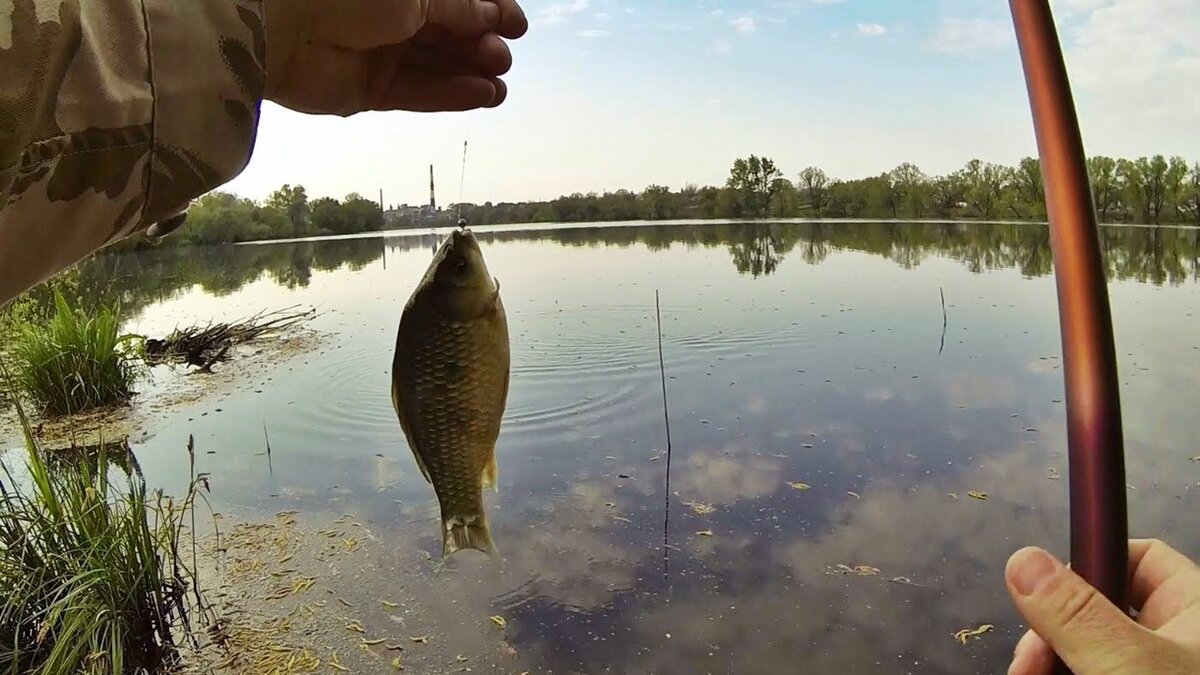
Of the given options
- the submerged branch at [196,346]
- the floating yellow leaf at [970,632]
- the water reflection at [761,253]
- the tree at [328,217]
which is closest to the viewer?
the tree at [328,217]

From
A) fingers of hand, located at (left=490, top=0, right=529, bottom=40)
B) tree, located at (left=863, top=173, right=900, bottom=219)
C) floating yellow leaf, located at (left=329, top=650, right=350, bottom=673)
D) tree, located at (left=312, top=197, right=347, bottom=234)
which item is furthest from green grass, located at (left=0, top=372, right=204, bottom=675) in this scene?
tree, located at (left=863, top=173, right=900, bottom=219)

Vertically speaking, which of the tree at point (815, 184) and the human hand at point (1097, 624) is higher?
the tree at point (815, 184)

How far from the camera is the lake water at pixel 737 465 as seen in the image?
21.1 ft

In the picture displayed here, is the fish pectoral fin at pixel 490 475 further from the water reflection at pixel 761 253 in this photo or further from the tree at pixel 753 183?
the tree at pixel 753 183

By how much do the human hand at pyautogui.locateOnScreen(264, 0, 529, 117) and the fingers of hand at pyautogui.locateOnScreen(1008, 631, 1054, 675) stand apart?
1.20 metres

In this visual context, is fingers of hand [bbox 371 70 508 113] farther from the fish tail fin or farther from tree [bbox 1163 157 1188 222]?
tree [bbox 1163 157 1188 222]

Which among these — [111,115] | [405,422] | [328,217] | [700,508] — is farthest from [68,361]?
[111,115]

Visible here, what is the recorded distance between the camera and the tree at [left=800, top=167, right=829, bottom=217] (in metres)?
66.2

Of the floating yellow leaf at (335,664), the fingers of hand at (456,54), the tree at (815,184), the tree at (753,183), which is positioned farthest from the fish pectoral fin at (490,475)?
the tree at (815,184)

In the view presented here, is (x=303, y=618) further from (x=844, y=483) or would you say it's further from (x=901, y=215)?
(x=901, y=215)

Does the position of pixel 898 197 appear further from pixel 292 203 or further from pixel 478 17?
pixel 478 17

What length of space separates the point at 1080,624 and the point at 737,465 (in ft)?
29.7

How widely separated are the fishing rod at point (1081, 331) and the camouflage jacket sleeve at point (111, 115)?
88cm

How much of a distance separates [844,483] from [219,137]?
9187 millimetres
